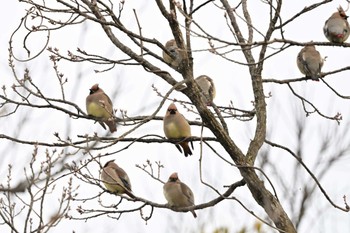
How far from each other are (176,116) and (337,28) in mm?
2451

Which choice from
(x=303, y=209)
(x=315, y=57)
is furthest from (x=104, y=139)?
(x=315, y=57)

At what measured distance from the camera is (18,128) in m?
7.89

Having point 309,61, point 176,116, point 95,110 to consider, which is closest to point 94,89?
point 95,110

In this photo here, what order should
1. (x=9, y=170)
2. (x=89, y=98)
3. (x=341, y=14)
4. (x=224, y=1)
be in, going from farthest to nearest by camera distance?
(x=341, y=14)
(x=89, y=98)
(x=224, y=1)
(x=9, y=170)

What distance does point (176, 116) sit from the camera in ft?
32.8

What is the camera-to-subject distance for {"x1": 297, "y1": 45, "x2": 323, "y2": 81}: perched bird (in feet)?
36.4

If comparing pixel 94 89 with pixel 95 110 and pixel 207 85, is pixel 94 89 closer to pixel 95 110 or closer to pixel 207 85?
pixel 95 110

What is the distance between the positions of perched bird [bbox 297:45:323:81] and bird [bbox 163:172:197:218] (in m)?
2.04

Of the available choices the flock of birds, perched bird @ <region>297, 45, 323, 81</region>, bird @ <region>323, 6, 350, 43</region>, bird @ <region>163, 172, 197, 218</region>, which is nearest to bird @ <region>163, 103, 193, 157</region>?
the flock of birds

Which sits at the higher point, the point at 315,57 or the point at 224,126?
the point at 315,57

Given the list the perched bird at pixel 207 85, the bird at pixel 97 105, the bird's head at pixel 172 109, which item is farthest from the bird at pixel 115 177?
the perched bird at pixel 207 85

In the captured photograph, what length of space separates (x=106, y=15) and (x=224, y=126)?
1.72 meters

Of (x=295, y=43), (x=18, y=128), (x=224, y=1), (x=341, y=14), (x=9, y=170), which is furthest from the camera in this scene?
(x=341, y=14)

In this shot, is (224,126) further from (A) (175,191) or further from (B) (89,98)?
(B) (89,98)
